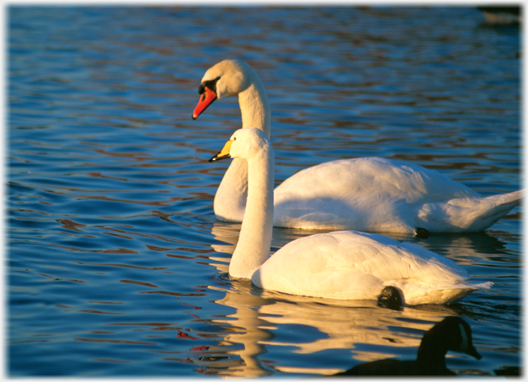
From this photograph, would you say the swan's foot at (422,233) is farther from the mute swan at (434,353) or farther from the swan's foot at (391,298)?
the mute swan at (434,353)

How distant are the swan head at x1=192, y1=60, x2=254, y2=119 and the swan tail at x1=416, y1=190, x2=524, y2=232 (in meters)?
2.36

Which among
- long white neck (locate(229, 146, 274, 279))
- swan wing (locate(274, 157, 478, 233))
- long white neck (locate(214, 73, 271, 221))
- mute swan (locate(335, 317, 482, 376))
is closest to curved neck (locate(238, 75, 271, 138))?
long white neck (locate(214, 73, 271, 221))

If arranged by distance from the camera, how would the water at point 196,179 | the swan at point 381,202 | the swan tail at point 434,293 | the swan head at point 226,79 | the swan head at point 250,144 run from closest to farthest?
the water at point 196,179
the swan tail at point 434,293
the swan head at point 250,144
the swan at point 381,202
the swan head at point 226,79

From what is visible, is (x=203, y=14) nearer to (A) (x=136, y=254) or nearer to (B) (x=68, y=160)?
(B) (x=68, y=160)

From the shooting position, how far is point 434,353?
421 cm

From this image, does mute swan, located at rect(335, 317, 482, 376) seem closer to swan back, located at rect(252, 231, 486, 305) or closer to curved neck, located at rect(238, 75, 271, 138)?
swan back, located at rect(252, 231, 486, 305)

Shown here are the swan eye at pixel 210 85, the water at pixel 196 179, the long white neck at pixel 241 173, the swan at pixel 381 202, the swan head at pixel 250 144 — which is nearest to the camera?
the water at pixel 196 179

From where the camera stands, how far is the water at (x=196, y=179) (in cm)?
430

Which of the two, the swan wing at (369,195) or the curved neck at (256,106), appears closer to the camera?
the swan wing at (369,195)

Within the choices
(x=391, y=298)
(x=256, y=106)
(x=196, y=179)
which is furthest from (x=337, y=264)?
(x=196, y=179)

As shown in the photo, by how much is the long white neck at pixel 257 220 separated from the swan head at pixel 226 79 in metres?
2.44

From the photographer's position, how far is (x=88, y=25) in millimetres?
22875

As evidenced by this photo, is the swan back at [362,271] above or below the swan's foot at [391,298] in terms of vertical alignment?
above

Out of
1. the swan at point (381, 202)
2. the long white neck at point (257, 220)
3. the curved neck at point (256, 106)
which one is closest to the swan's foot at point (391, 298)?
the long white neck at point (257, 220)
